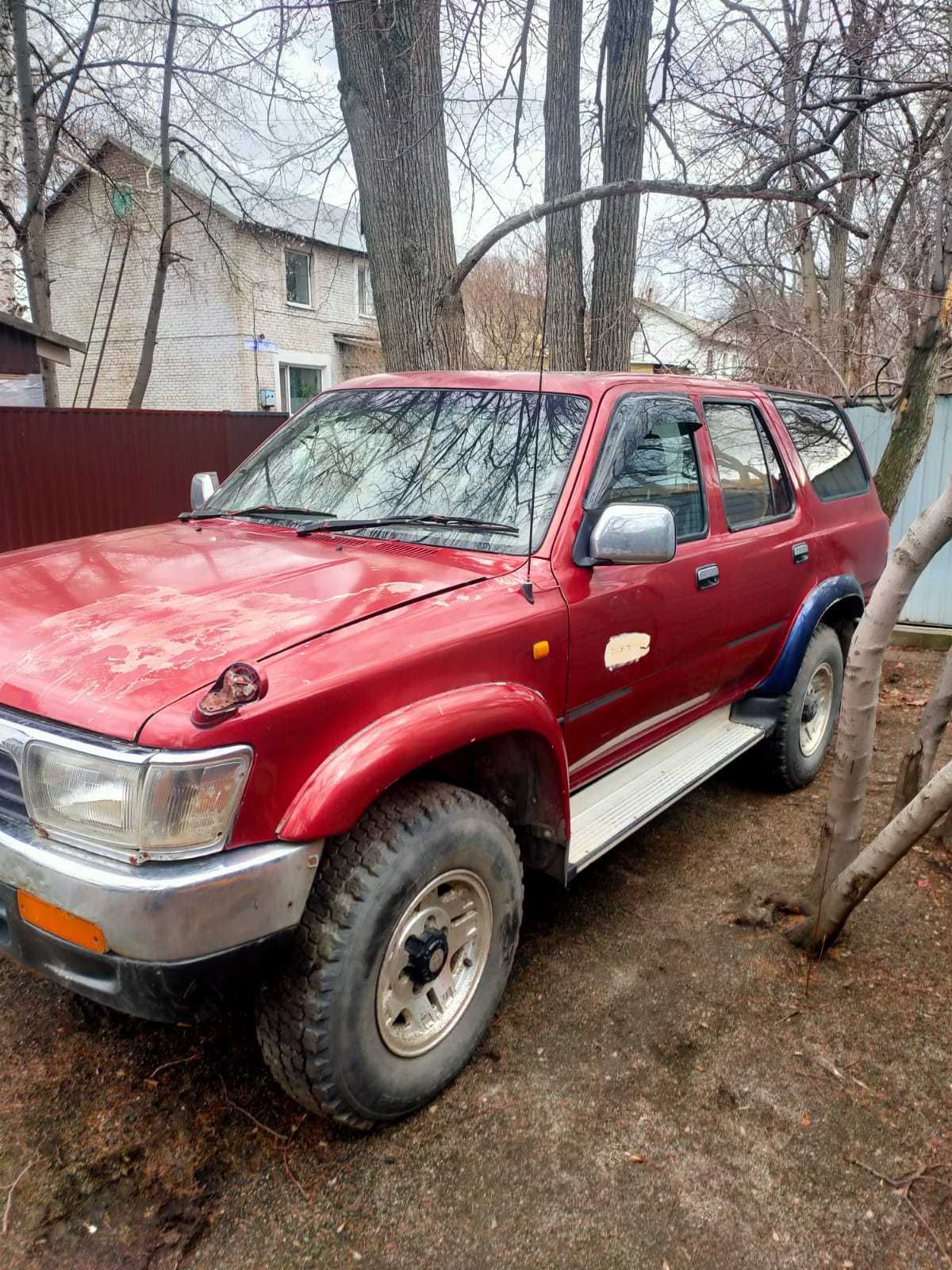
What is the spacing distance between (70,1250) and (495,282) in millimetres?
19188

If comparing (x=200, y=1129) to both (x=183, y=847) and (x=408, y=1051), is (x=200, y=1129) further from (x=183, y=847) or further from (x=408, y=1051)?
(x=183, y=847)

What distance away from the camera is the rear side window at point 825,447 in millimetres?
4727

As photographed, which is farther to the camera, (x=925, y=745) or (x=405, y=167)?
(x=405, y=167)

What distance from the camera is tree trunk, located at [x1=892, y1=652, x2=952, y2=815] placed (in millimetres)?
3689

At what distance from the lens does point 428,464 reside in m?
3.33

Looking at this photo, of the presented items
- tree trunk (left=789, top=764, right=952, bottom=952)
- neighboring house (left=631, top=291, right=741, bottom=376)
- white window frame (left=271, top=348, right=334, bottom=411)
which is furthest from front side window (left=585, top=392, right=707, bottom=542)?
white window frame (left=271, top=348, right=334, bottom=411)

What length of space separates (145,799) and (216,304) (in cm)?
2404

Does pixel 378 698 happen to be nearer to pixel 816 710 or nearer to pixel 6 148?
pixel 816 710

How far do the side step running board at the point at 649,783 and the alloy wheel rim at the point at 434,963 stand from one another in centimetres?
44

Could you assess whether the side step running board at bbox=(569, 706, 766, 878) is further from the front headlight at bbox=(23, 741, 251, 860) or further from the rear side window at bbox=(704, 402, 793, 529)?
the front headlight at bbox=(23, 741, 251, 860)

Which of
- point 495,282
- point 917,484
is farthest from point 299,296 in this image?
point 917,484

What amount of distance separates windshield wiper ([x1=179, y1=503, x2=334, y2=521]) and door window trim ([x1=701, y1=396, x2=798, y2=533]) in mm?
1680

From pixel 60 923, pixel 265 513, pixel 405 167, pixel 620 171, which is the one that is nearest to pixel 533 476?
pixel 265 513

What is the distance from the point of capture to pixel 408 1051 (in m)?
2.46
